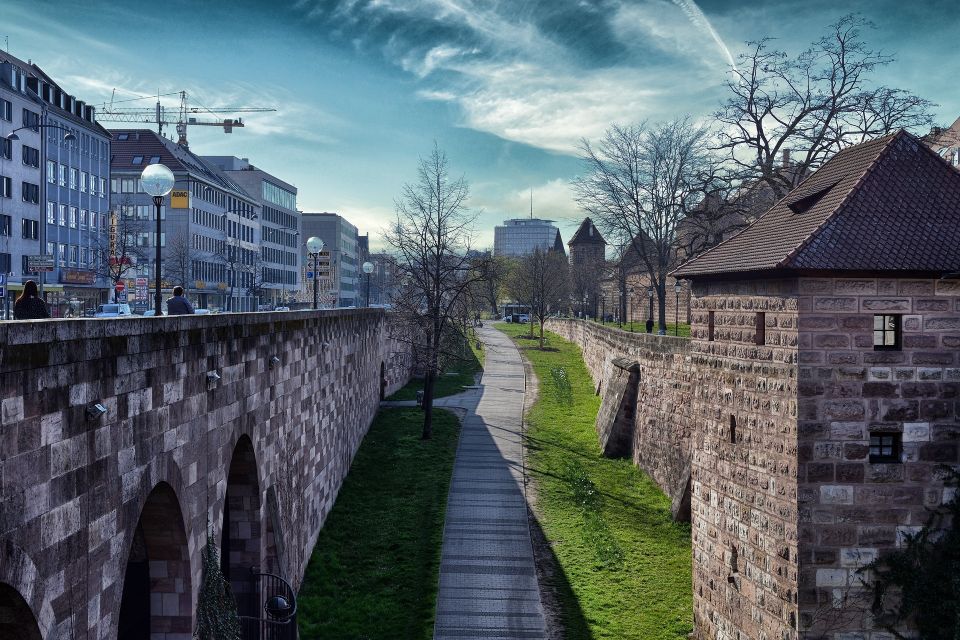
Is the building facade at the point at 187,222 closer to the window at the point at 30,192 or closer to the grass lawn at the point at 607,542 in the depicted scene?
the window at the point at 30,192

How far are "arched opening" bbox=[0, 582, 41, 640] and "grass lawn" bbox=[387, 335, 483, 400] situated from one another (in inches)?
1333

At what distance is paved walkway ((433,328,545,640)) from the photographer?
56.6 ft

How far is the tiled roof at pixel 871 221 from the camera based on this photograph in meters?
13.6

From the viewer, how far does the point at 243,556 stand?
1423 cm

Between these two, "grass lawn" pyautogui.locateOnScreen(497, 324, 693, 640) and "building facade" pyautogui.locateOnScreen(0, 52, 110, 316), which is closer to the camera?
"grass lawn" pyautogui.locateOnScreen(497, 324, 693, 640)

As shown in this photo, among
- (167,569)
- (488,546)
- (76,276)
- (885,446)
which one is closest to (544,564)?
(488,546)

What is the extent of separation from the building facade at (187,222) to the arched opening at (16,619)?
51.9m

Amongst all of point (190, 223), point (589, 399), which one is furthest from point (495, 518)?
point (190, 223)

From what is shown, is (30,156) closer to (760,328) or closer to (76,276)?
(76,276)

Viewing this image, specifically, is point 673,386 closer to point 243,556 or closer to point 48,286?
point 243,556

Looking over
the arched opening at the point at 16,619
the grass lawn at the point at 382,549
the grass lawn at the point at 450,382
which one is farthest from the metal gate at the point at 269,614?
the grass lawn at the point at 450,382

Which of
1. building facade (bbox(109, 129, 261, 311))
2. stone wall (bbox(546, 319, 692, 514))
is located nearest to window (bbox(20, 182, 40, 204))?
building facade (bbox(109, 129, 261, 311))

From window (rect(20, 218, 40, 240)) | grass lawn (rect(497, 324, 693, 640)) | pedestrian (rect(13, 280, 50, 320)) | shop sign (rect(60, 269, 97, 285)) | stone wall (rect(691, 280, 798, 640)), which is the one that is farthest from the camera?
shop sign (rect(60, 269, 97, 285))

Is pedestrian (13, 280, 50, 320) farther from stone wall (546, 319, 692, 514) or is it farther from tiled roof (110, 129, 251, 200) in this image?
tiled roof (110, 129, 251, 200)
